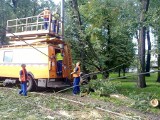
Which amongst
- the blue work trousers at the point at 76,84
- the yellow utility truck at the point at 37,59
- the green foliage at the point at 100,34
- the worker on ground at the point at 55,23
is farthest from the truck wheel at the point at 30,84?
the green foliage at the point at 100,34

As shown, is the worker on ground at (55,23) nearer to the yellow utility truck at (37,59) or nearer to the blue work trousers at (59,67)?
the yellow utility truck at (37,59)

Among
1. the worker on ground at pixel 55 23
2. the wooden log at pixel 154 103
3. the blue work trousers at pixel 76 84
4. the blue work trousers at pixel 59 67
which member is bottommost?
the wooden log at pixel 154 103

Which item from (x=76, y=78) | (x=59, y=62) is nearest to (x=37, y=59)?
(x=59, y=62)

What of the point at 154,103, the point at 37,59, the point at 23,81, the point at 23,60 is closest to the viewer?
the point at 154,103

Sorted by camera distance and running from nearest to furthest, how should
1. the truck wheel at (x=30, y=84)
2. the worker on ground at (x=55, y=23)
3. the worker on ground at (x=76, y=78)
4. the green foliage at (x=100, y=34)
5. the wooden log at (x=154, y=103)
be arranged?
the wooden log at (x=154, y=103), the worker on ground at (x=76, y=78), the truck wheel at (x=30, y=84), the worker on ground at (x=55, y=23), the green foliage at (x=100, y=34)

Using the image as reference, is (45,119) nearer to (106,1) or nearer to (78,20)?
(78,20)

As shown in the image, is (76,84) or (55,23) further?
(55,23)

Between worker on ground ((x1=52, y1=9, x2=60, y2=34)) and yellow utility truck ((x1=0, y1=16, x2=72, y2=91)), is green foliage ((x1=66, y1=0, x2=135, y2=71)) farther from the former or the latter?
yellow utility truck ((x1=0, y1=16, x2=72, y2=91))

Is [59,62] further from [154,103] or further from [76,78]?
[154,103]

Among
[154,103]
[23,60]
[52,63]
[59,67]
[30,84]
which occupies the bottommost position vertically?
[154,103]

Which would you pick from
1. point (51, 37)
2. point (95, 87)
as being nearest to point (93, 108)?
point (95, 87)

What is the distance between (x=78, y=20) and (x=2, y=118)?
11385 millimetres

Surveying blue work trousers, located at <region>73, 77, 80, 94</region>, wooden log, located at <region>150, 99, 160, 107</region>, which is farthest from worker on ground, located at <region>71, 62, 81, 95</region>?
wooden log, located at <region>150, 99, 160, 107</region>

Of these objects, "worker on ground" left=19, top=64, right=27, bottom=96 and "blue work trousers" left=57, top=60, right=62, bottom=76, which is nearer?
"worker on ground" left=19, top=64, right=27, bottom=96
